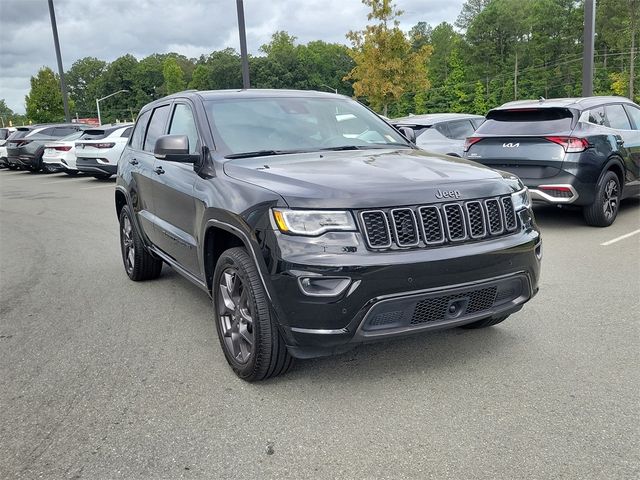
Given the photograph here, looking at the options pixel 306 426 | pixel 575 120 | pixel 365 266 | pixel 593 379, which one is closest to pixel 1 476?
pixel 306 426

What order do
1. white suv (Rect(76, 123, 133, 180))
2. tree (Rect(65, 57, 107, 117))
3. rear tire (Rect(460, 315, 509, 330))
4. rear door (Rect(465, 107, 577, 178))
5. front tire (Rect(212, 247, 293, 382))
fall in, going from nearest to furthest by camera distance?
front tire (Rect(212, 247, 293, 382)) → rear tire (Rect(460, 315, 509, 330)) → rear door (Rect(465, 107, 577, 178)) → white suv (Rect(76, 123, 133, 180)) → tree (Rect(65, 57, 107, 117))

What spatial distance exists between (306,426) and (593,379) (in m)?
1.74

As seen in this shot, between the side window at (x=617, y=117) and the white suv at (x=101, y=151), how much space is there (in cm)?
1242

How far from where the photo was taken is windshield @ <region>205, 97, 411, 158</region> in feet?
13.8

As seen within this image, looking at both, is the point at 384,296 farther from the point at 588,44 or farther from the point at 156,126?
the point at 588,44

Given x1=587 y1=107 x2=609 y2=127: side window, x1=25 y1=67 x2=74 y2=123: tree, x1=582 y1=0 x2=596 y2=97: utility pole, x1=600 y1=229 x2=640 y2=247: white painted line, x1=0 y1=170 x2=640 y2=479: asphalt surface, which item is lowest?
x1=600 y1=229 x2=640 y2=247: white painted line

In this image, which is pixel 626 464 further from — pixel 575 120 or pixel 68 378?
pixel 575 120

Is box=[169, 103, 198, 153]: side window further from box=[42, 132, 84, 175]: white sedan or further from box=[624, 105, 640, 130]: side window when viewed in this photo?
box=[42, 132, 84, 175]: white sedan

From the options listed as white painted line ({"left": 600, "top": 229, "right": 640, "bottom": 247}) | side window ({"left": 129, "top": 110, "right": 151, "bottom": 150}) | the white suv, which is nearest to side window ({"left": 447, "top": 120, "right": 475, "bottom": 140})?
white painted line ({"left": 600, "top": 229, "right": 640, "bottom": 247})

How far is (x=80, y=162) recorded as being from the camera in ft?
56.4

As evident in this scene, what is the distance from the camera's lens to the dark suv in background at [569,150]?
7613mm

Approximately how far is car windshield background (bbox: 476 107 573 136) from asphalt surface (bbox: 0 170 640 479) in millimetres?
2954

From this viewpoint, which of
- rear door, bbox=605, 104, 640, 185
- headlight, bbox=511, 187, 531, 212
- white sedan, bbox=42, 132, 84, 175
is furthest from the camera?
white sedan, bbox=42, 132, 84, 175

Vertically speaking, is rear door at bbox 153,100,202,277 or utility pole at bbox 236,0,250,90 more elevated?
utility pole at bbox 236,0,250,90
